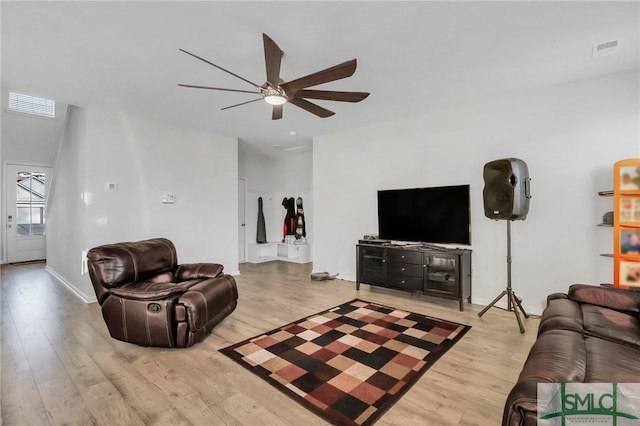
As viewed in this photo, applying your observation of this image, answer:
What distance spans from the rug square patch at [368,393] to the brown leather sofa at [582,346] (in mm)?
951

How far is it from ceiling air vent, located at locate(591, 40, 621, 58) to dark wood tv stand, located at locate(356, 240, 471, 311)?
232 centimetres

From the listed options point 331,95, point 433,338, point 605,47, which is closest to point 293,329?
point 433,338

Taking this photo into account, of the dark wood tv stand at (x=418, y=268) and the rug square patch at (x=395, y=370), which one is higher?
the dark wood tv stand at (x=418, y=268)

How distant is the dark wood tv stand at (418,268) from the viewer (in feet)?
11.9

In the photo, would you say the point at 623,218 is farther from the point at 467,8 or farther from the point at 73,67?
the point at 73,67

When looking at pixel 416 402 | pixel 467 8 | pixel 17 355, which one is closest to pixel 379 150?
pixel 467 8

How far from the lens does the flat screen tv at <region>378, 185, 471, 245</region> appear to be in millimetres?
3854

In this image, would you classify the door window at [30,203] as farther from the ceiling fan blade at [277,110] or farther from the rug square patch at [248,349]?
the rug square patch at [248,349]

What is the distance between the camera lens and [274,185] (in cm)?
768

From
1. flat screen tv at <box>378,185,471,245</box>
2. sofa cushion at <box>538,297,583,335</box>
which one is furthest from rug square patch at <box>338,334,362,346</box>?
flat screen tv at <box>378,185,471,245</box>

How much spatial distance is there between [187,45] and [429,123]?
3.24 m

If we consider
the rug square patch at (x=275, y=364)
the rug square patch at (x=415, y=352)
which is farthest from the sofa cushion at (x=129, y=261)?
the rug square patch at (x=415, y=352)

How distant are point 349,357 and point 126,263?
2255 mm

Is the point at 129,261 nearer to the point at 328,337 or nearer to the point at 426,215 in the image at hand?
the point at 328,337
